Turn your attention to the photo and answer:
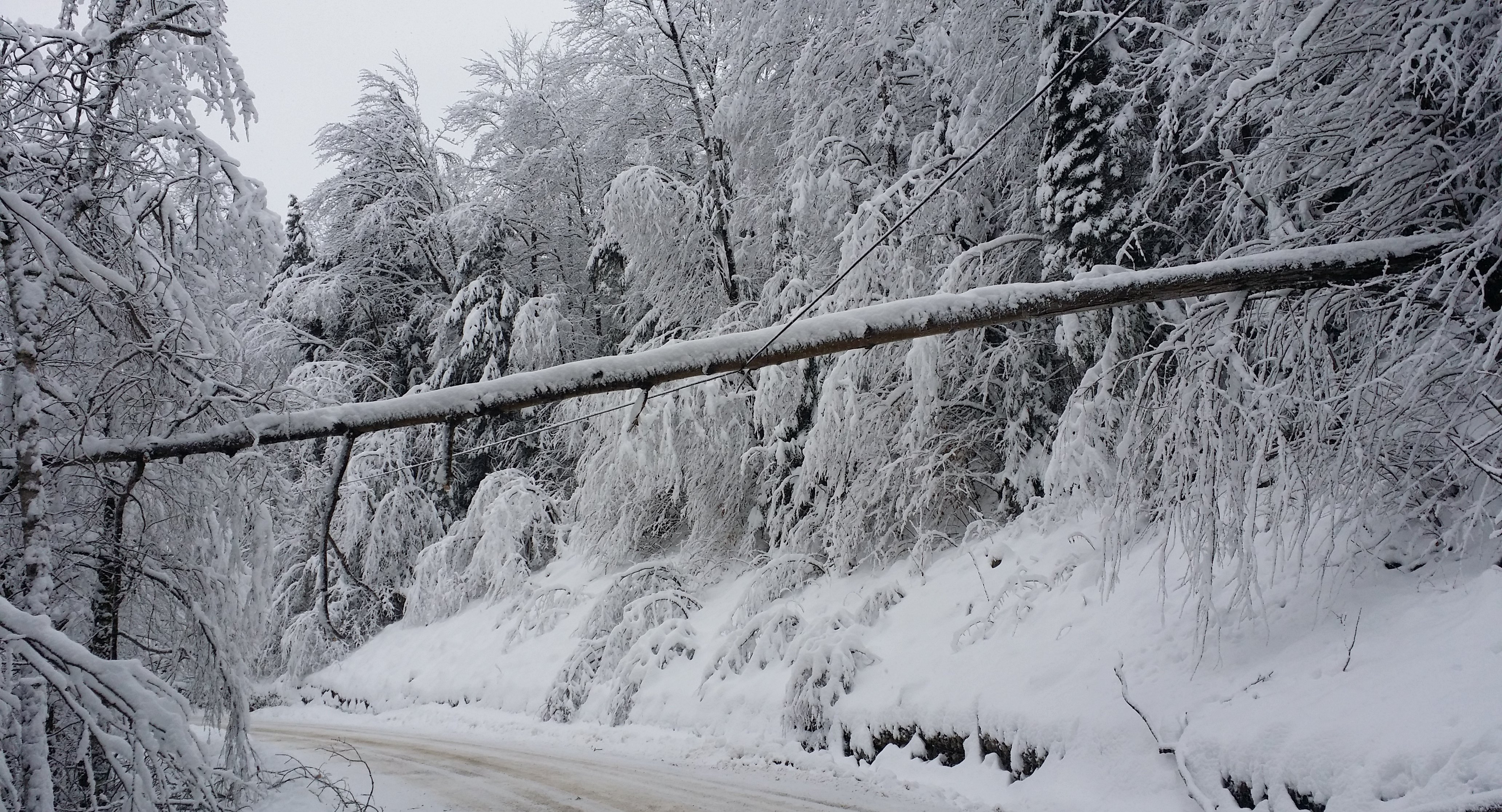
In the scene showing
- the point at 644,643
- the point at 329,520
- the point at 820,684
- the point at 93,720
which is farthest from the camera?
the point at 644,643

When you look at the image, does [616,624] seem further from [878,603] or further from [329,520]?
[329,520]

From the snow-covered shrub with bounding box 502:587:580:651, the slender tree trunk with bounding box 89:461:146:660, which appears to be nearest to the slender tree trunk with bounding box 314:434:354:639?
the slender tree trunk with bounding box 89:461:146:660

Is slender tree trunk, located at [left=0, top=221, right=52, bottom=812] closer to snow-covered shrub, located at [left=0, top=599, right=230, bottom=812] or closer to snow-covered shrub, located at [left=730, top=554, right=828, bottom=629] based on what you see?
snow-covered shrub, located at [left=0, top=599, right=230, bottom=812]

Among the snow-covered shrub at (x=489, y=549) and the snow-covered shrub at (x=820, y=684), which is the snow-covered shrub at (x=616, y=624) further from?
the snow-covered shrub at (x=489, y=549)

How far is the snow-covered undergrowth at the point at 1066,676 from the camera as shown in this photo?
11.6ft

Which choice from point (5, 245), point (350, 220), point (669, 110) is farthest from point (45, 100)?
point (350, 220)

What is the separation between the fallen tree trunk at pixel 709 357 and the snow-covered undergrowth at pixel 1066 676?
6.21 feet

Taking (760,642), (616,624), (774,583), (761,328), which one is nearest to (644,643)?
(616,624)

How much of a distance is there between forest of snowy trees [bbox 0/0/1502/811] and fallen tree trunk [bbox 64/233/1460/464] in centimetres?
11

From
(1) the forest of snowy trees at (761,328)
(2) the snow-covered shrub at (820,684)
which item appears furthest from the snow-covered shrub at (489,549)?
(2) the snow-covered shrub at (820,684)

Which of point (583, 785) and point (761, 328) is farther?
point (761, 328)

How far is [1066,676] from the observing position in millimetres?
5348

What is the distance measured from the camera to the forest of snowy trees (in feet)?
11.4

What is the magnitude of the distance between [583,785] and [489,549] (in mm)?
7984
